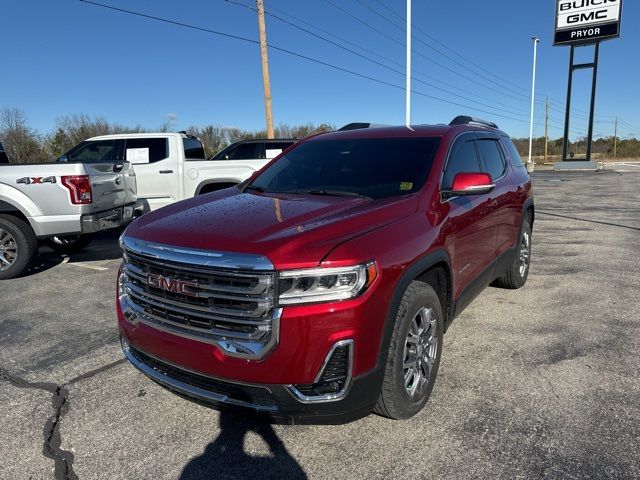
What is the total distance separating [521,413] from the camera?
2.98m

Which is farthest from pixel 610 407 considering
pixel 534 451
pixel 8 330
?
pixel 8 330

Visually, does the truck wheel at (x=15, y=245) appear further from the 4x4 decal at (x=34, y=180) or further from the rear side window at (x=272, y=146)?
the rear side window at (x=272, y=146)

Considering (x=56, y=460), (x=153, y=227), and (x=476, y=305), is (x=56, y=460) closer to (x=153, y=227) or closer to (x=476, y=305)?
(x=153, y=227)

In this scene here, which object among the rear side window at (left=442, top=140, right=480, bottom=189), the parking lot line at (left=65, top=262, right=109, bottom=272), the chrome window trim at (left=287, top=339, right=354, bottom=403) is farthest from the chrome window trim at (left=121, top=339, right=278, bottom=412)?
the parking lot line at (left=65, top=262, right=109, bottom=272)

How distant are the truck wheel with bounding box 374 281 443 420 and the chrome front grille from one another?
0.73m

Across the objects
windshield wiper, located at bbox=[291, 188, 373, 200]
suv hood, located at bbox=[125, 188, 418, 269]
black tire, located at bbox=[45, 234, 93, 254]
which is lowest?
black tire, located at bbox=[45, 234, 93, 254]

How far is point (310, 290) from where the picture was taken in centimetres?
233

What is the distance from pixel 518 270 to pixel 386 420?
322cm

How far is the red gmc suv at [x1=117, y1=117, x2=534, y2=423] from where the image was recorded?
2316mm

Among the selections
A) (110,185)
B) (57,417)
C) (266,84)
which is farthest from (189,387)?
(266,84)

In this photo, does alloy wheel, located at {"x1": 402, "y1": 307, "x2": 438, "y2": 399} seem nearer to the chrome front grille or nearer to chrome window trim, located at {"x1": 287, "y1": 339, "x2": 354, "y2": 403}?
chrome window trim, located at {"x1": 287, "y1": 339, "x2": 354, "y2": 403}

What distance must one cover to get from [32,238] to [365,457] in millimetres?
5615

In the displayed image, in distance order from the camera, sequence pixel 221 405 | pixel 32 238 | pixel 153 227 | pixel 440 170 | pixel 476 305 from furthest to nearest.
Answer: pixel 32 238
pixel 476 305
pixel 440 170
pixel 153 227
pixel 221 405

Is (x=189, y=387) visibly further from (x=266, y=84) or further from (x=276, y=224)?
(x=266, y=84)
